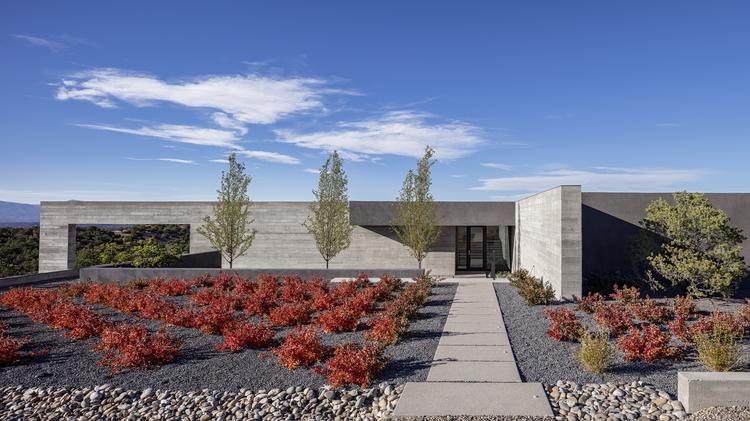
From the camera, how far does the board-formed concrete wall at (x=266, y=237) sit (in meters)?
21.6

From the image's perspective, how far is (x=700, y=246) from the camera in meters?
12.0

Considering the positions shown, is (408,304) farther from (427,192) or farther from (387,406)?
(427,192)

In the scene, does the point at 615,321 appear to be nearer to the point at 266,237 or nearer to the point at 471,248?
the point at 471,248

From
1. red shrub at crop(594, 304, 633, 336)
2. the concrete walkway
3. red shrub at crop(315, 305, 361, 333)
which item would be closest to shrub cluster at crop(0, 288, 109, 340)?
red shrub at crop(315, 305, 361, 333)

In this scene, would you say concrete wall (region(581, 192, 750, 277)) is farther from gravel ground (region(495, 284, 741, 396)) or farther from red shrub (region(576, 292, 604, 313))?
gravel ground (region(495, 284, 741, 396))

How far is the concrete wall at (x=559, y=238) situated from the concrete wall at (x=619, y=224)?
58.0 inches

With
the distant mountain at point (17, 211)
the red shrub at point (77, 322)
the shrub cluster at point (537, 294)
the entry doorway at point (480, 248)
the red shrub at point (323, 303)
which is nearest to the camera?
the red shrub at point (77, 322)

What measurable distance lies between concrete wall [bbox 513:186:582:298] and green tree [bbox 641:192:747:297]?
88.8 inches

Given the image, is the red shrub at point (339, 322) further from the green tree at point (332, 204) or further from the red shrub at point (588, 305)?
the green tree at point (332, 204)

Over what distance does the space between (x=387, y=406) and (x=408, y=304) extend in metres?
4.95

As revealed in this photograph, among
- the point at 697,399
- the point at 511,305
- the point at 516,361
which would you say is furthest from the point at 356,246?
the point at 697,399

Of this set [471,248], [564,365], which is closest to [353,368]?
[564,365]

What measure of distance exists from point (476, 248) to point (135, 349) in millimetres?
17846

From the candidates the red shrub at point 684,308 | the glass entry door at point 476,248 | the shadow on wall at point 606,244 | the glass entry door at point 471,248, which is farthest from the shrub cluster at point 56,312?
the glass entry door at point 476,248
